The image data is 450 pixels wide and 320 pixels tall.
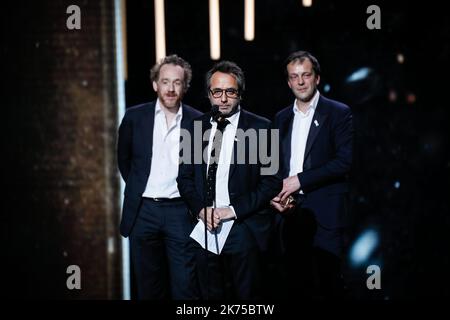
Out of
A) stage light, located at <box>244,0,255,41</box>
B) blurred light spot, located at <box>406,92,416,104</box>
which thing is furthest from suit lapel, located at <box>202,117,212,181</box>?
blurred light spot, located at <box>406,92,416,104</box>

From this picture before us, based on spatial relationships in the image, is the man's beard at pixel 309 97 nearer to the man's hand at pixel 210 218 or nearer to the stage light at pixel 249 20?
the stage light at pixel 249 20

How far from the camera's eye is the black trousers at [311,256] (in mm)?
3852

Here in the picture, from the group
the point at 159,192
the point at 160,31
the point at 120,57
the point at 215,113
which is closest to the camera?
the point at 215,113

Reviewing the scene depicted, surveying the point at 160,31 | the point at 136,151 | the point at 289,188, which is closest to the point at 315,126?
the point at 289,188

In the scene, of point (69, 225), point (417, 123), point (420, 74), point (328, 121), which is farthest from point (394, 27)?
point (69, 225)

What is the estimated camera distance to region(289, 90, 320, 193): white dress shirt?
386 centimetres

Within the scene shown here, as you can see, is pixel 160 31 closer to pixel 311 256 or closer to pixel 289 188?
pixel 289 188

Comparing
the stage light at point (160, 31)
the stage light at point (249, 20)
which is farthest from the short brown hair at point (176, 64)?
the stage light at point (249, 20)

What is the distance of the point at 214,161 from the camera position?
3438 mm

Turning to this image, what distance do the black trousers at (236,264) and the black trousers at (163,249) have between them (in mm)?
221

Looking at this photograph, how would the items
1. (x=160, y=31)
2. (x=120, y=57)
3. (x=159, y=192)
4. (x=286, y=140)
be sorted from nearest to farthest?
(x=159, y=192), (x=286, y=140), (x=160, y=31), (x=120, y=57)

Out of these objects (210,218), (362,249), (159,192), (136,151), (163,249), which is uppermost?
(136,151)

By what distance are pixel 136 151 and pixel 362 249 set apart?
1.73 m
